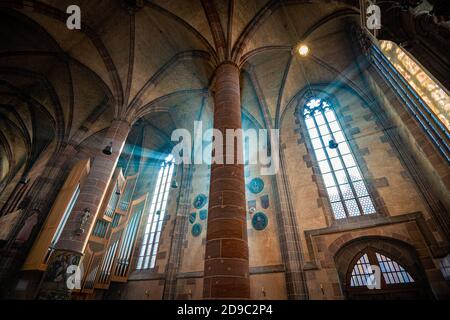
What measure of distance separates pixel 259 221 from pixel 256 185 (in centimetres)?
157

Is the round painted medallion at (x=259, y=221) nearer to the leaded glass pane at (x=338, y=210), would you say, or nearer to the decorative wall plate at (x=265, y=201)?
the decorative wall plate at (x=265, y=201)

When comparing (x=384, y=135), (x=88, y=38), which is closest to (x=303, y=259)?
(x=384, y=135)

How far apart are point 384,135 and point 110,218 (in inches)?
484

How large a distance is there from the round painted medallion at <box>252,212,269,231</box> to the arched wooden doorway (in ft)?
8.60

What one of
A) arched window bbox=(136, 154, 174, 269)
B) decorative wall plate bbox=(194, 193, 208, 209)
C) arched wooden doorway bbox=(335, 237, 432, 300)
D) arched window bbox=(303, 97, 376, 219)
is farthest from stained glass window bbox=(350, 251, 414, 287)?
arched window bbox=(136, 154, 174, 269)

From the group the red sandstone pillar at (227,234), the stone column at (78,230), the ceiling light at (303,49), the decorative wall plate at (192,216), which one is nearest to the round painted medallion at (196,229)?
the decorative wall plate at (192,216)

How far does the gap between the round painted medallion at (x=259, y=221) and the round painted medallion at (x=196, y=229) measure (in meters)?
2.64

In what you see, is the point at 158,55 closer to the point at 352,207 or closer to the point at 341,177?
the point at 341,177

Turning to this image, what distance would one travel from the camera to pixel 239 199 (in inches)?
177

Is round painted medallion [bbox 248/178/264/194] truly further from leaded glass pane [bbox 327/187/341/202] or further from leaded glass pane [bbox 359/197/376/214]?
leaded glass pane [bbox 359/197/376/214]

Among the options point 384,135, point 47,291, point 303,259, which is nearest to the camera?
point 47,291

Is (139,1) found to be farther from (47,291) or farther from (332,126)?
(47,291)

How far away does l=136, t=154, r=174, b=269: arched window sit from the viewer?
10.6 meters

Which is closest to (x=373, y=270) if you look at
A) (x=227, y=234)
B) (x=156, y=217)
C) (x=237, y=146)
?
(x=227, y=234)
